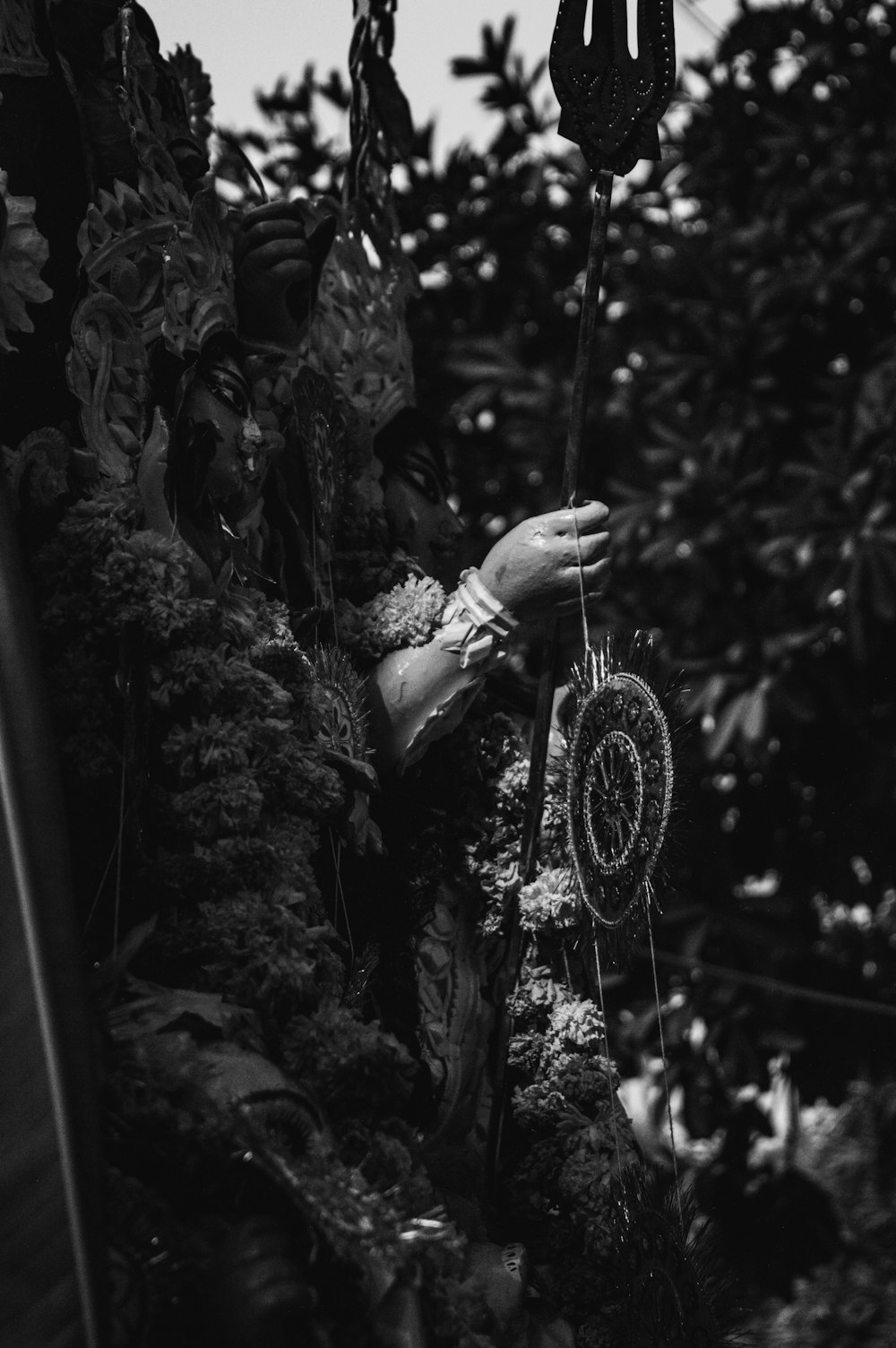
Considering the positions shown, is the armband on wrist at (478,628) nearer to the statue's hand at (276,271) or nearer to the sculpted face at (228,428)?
the sculpted face at (228,428)

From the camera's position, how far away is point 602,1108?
2707mm

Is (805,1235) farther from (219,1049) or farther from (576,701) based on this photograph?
(219,1049)

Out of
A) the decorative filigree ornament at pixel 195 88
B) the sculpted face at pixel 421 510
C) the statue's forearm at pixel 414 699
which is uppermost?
the decorative filigree ornament at pixel 195 88

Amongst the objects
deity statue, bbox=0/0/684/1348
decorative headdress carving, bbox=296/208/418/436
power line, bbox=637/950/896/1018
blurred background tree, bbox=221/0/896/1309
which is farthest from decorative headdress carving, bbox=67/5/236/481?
power line, bbox=637/950/896/1018

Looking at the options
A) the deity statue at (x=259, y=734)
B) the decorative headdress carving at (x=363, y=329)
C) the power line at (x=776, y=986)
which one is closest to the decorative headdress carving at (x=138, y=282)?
the deity statue at (x=259, y=734)

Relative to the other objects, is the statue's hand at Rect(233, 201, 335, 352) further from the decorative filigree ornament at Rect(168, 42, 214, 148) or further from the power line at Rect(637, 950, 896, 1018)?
the power line at Rect(637, 950, 896, 1018)

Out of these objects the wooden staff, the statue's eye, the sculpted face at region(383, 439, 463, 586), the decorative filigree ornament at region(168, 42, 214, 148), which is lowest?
the sculpted face at region(383, 439, 463, 586)

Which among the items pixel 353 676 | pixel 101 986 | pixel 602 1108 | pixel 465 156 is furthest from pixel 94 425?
pixel 465 156

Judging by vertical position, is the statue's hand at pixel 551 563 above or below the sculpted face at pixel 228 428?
below

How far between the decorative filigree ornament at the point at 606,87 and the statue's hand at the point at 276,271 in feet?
1.43

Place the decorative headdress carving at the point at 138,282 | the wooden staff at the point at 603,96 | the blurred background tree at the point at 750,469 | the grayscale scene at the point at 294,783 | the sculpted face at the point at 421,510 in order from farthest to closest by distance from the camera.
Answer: the blurred background tree at the point at 750,469
the sculpted face at the point at 421,510
the wooden staff at the point at 603,96
the decorative headdress carving at the point at 138,282
the grayscale scene at the point at 294,783

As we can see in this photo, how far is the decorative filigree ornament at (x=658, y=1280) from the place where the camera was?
2479 millimetres

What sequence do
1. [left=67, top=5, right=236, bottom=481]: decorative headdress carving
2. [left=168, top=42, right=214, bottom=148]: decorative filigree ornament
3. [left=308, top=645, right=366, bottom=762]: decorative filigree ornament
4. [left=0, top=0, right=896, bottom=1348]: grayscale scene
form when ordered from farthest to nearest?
[left=168, top=42, right=214, bottom=148]: decorative filigree ornament, [left=308, top=645, right=366, bottom=762]: decorative filigree ornament, [left=67, top=5, right=236, bottom=481]: decorative headdress carving, [left=0, top=0, right=896, bottom=1348]: grayscale scene

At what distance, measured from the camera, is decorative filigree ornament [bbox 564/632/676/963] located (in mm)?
2545
